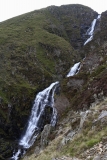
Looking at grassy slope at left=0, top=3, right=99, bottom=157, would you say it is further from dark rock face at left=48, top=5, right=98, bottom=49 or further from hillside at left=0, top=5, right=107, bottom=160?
dark rock face at left=48, top=5, right=98, bottom=49

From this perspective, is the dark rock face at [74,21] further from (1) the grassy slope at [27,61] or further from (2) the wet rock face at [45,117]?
(2) the wet rock face at [45,117]

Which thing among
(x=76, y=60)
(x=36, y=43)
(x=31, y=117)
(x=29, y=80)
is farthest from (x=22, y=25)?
(x=31, y=117)

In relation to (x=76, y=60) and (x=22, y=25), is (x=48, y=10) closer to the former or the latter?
(x=22, y=25)

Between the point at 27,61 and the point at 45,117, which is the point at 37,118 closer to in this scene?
the point at 45,117

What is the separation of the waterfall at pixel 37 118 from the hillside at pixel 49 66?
234 centimetres

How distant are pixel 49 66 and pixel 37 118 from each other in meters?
45.3

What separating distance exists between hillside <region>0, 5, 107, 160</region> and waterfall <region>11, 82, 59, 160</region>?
234 cm

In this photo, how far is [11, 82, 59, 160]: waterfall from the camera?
206 ft

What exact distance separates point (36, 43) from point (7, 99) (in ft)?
180

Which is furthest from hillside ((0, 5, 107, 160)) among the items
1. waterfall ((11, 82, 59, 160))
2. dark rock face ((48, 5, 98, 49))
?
A: waterfall ((11, 82, 59, 160))

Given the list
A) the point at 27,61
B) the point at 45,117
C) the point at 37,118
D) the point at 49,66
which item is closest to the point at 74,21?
the point at 49,66

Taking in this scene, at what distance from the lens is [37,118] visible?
70875 mm

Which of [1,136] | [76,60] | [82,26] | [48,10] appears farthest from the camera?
[48,10]

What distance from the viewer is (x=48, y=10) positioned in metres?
194
